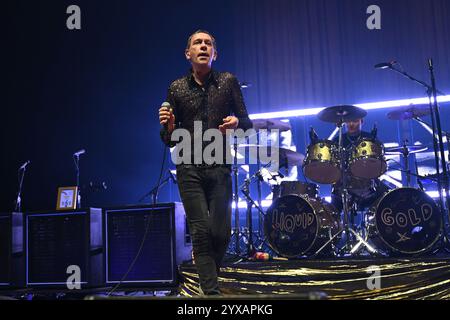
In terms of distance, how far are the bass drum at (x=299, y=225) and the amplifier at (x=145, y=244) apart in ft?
3.04

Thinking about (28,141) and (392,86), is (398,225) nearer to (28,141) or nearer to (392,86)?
(392,86)

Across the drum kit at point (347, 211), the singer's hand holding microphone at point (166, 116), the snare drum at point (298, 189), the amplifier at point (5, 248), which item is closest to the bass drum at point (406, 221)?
the drum kit at point (347, 211)

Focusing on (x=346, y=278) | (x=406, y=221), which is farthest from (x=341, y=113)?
(x=346, y=278)

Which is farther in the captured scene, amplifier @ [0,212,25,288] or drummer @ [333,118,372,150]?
drummer @ [333,118,372,150]

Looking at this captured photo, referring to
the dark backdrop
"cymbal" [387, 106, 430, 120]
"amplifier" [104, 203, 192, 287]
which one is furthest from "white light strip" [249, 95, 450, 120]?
"amplifier" [104, 203, 192, 287]

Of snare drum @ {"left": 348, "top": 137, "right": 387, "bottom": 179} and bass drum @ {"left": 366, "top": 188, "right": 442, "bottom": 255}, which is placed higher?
snare drum @ {"left": 348, "top": 137, "right": 387, "bottom": 179}

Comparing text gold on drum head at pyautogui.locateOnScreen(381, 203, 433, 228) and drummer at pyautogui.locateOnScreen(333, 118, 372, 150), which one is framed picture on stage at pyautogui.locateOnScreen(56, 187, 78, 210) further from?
text gold on drum head at pyautogui.locateOnScreen(381, 203, 433, 228)

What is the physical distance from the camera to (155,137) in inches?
338

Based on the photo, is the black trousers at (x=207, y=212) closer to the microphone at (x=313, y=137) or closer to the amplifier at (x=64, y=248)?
the microphone at (x=313, y=137)

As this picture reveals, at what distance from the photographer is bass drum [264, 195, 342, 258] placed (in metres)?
5.02

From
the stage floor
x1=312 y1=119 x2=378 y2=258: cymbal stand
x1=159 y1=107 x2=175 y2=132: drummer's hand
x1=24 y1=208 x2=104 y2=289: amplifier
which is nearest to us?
x1=159 y1=107 x2=175 y2=132: drummer's hand

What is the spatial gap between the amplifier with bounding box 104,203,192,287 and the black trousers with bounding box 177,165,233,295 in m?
1.91

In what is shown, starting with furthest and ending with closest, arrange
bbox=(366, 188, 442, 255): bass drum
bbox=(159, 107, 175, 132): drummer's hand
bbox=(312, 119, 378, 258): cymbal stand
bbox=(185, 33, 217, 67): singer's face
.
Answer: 1. bbox=(312, 119, 378, 258): cymbal stand
2. bbox=(366, 188, 442, 255): bass drum
3. bbox=(185, 33, 217, 67): singer's face
4. bbox=(159, 107, 175, 132): drummer's hand

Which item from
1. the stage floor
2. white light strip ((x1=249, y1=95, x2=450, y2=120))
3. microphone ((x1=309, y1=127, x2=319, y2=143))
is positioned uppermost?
white light strip ((x1=249, y1=95, x2=450, y2=120))
